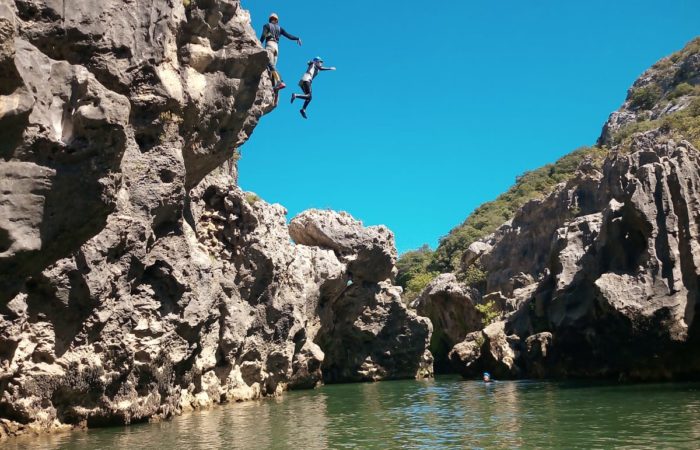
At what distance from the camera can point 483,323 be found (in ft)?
180

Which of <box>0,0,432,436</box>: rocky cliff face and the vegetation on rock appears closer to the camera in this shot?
<box>0,0,432,436</box>: rocky cliff face

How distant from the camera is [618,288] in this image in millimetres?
30750

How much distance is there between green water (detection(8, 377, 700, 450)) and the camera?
15195mm

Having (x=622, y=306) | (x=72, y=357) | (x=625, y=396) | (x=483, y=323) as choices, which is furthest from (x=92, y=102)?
(x=483, y=323)

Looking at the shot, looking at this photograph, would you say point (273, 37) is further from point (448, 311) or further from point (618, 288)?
point (448, 311)

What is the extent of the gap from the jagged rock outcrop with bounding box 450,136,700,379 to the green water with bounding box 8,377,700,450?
2652mm

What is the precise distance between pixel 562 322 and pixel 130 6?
88.2 feet

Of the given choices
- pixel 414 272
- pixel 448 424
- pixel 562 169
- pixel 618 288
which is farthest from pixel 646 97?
pixel 448 424

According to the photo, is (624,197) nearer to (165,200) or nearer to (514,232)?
(165,200)

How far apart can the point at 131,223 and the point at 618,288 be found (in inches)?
823

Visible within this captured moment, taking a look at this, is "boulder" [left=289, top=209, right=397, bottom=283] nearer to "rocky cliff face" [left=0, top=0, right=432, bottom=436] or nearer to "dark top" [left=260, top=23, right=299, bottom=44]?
"rocky cliff face" [left=0, top=0, right=432, bottom=436]

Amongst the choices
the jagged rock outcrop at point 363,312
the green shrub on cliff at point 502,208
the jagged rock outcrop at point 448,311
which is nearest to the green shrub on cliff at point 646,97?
the green shrub on cliff at point 502,208

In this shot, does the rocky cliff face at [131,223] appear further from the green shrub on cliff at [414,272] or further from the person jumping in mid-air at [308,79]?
the green shrub on cliff at [414,272]

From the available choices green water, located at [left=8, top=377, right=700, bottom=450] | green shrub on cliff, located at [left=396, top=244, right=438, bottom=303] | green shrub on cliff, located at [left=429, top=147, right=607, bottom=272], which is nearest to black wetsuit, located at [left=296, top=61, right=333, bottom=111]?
green water, located at [left=8, top=377, right=700, bottom=450]
